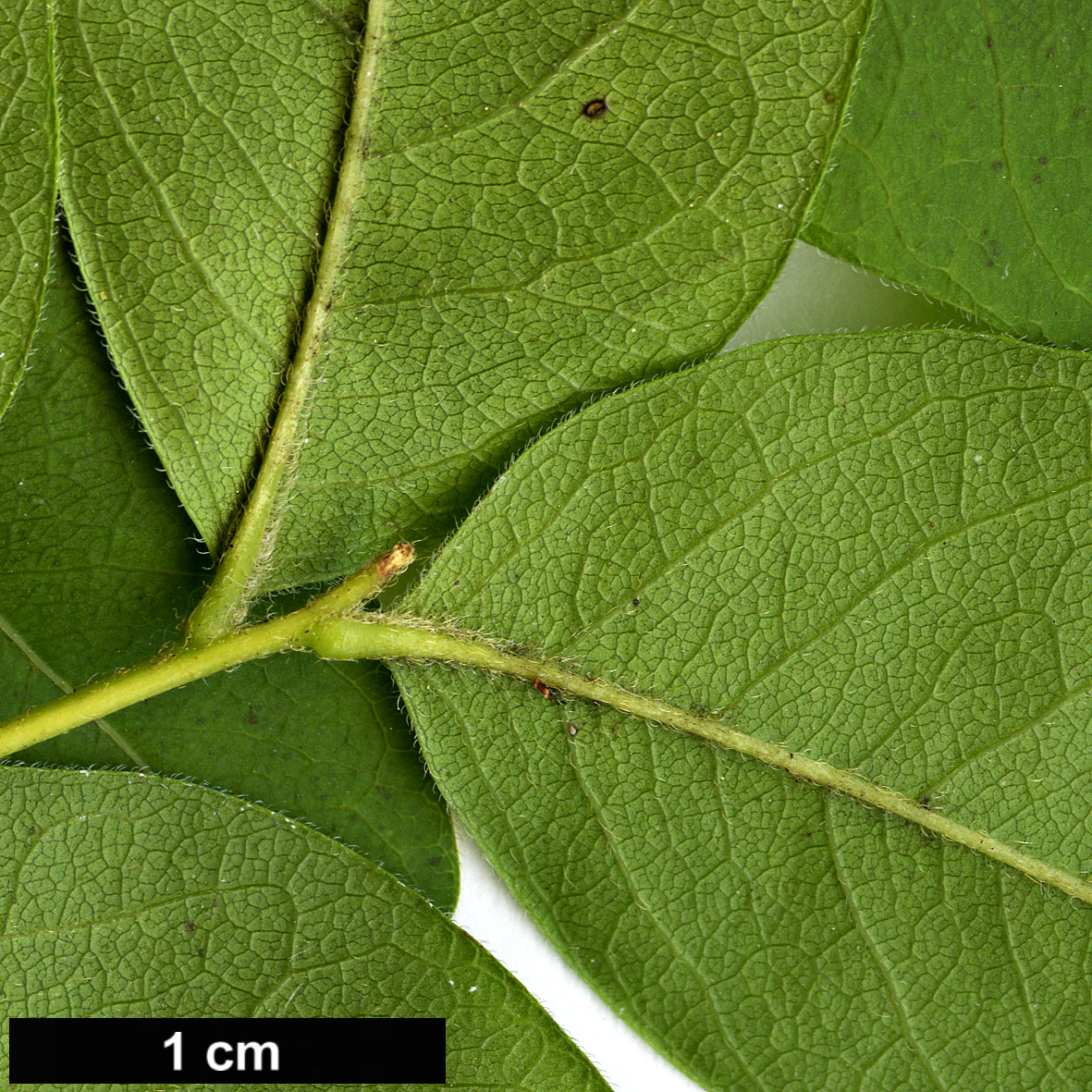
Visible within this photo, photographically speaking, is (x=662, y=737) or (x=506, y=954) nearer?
(x=662, y=737)

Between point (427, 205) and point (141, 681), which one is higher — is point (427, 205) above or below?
above

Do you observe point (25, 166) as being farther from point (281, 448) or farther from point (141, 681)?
point (141, 681)

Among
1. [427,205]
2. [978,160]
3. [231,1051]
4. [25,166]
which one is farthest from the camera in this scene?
[978,160]

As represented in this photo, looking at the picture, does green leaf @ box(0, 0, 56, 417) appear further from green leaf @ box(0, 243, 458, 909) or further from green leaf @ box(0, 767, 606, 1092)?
green leaf @ box(0, 767, 606, 1092)

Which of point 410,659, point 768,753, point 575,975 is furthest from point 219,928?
point 768,753

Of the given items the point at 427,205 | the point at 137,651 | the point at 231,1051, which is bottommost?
the point at 231,1051

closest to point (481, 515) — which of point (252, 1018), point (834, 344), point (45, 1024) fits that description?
point (834, 344)

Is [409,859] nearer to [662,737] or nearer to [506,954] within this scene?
[506,954]
